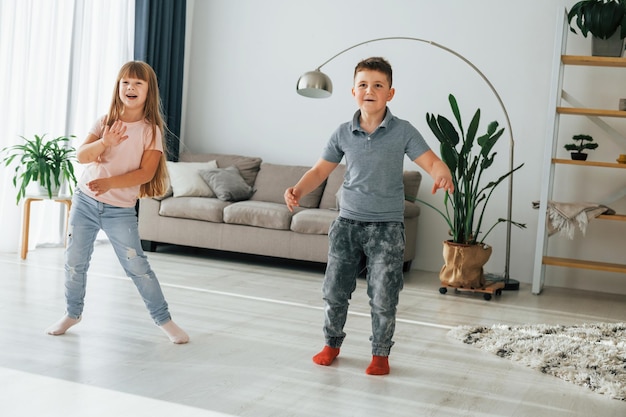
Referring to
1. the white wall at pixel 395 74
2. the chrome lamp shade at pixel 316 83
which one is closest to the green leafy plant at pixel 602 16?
the white wall at pixel 395 74

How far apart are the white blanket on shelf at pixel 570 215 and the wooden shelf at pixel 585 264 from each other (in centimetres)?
Answer: 18

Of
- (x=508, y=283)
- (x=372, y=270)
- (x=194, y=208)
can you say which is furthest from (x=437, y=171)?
(x=194, y=208)

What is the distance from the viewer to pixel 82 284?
2.87 m

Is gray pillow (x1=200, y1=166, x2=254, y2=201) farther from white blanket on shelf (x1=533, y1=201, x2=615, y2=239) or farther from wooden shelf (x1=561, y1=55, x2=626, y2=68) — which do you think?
wooden shelf (x1=561, y1=55, x2=626, y2=68)

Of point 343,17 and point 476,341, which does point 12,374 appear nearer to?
point 476,341

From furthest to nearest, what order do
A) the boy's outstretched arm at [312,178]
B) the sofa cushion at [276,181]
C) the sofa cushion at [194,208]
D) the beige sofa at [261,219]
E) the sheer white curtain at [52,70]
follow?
the sofa cushion at [276,181], the sofa cushion at [194,208], the beige sofa at [261,219], the sheer white curtain at [52,70], the boy's outstretched arm at [312,178]

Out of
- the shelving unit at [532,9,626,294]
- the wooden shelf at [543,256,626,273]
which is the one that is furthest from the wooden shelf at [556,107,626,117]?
the wooden shelf at [543,256,626,273]

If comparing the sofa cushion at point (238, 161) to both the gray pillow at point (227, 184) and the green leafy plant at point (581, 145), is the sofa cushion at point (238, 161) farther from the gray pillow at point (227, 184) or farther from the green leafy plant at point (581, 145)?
the green leafy plant at point (581, 145)

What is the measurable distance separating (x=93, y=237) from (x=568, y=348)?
198cm

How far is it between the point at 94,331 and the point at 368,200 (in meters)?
1.22

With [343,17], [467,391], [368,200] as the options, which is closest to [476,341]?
Result: [467,391]

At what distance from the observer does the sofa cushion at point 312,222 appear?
4.95 meters

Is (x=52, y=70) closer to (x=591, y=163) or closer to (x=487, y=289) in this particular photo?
(x=487, y=289)

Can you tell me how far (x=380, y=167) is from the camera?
2.62m
